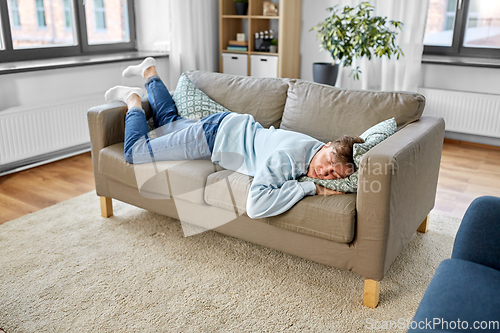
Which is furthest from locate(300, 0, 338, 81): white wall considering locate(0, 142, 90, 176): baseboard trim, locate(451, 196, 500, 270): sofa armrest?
locate(451, 196, 500, 270): sofa armrest

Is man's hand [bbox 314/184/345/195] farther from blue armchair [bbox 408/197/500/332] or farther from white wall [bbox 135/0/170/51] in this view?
white wall [bbox 135/0/170/51]

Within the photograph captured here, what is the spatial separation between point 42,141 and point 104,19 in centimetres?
153

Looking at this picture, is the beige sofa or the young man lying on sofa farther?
the young man lying on sofa

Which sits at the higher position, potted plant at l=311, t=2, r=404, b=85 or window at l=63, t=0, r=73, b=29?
window at l=63, t=0, r=73, b=29

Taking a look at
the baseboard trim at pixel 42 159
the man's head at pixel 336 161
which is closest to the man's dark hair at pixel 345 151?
the man's head at pixel 336 161

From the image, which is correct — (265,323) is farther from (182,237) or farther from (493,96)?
(493,96)

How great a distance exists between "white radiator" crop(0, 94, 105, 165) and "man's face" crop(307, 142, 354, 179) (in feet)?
7.63

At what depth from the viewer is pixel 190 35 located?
4309 mm

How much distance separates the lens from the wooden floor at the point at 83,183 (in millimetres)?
2654

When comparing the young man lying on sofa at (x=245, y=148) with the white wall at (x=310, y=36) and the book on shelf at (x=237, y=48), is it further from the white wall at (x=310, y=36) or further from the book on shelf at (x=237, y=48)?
the white wall at (x=310, y=36)

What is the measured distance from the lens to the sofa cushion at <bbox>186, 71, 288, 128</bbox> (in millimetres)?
2406

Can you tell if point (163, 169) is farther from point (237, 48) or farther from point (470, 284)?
point (237, 48)

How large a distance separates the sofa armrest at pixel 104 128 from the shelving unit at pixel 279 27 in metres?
2.21

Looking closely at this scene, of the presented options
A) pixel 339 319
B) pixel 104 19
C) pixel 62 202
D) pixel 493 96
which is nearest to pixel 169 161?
pixel 62 202
